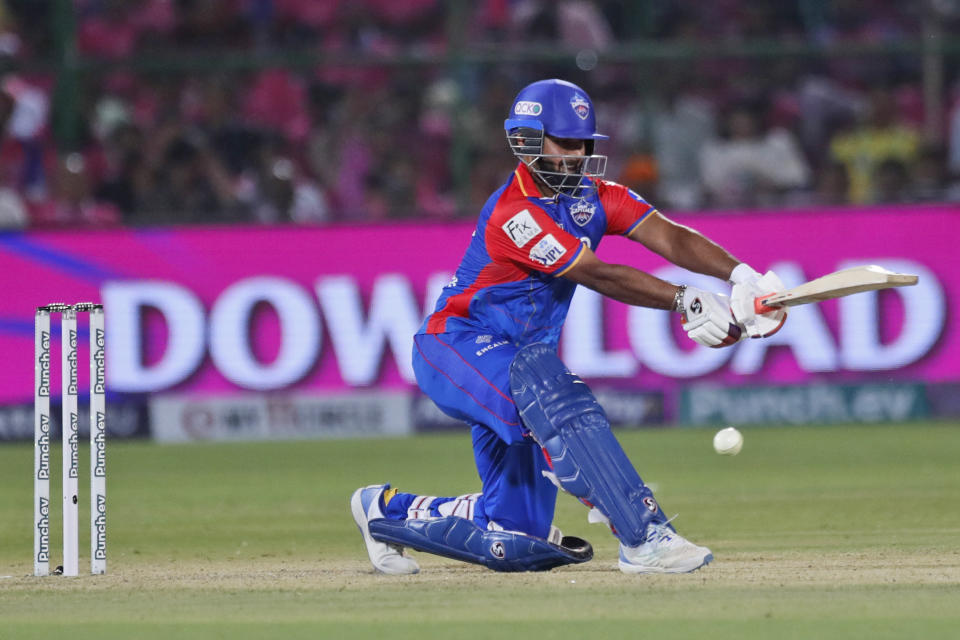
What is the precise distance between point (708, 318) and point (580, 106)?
1021mm

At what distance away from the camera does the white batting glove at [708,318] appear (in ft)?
18.6

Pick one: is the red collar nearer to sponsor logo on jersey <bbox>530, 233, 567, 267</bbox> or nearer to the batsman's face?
the batsman's face

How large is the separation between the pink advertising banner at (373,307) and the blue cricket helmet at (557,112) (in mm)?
5759

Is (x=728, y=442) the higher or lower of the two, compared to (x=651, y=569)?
higher

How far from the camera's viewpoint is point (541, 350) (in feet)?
19.4

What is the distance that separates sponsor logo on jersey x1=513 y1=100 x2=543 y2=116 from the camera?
19.9 ft

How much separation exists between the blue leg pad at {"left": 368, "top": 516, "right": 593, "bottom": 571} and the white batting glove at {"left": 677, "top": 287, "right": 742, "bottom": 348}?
3.23ft

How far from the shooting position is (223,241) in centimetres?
1225

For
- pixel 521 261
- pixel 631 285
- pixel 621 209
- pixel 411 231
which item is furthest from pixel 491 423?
pixel 411 231

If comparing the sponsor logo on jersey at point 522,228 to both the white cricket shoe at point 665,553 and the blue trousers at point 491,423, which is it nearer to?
the blue trousers at point 491,423

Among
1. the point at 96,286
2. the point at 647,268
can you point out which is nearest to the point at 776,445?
the point at 647,268

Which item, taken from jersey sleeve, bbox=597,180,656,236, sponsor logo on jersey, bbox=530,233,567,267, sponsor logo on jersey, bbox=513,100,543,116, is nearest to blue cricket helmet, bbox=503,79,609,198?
sponsor logo on jersey, bbox=513,100,543,116

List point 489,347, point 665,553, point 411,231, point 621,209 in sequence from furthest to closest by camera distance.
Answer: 1. point 411,231
2. point 621,209
3. point 489,347
4. point 665,553

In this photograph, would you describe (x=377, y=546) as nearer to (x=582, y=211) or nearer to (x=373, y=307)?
(x=582, y=211)
